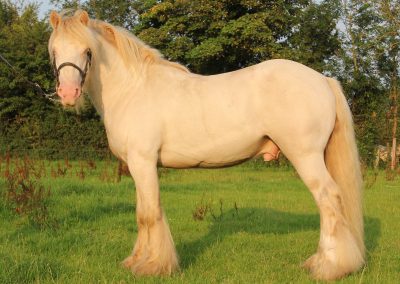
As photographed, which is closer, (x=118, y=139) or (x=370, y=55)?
(x=118, y=139)

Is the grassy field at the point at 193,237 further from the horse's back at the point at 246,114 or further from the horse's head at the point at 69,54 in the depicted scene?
the horse's head at the point at 69,54

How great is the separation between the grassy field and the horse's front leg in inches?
5.1

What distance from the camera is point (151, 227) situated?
4496 mm

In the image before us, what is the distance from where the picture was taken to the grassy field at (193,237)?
14.2 feet

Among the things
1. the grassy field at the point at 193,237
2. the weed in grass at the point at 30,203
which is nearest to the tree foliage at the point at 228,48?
the grassy field at the point at 193,237

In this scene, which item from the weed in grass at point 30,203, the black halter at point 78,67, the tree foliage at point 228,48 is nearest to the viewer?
the black halter at point 78,67

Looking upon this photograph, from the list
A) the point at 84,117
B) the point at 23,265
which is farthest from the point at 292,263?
the point at 84,117

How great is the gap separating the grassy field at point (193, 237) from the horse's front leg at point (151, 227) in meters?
0.13

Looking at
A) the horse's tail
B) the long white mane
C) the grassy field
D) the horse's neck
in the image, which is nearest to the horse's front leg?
the grassy field

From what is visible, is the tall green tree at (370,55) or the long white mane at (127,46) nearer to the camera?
the long white mane at (127,46)

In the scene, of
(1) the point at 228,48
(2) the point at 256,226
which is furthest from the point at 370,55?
(2) the point at 256,226

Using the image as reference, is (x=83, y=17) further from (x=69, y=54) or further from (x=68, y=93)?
(x=68, y=93)

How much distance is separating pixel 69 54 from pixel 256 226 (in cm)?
391

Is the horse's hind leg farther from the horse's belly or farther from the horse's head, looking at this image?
the horse's head
